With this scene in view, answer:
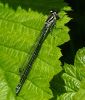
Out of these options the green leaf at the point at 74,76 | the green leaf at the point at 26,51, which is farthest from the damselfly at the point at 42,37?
the green leaf at the point at 74,76

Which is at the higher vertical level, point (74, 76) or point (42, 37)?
point (42, 37)

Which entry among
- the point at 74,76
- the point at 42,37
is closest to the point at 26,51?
the point at 42,37

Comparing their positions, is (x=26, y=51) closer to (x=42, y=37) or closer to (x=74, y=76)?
(x=42, y=37)

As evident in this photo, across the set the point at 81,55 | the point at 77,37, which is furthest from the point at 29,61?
the point at 77,37

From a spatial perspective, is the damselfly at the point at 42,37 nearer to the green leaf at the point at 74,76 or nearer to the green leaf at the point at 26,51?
the green leaf at the point at 26,51

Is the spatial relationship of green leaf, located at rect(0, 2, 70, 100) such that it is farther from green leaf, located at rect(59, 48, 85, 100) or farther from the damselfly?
green leaf, located at rect(59, 48, 85, 100)

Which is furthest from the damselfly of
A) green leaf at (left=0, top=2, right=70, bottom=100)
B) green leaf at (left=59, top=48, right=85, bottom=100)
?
green leaf at (left=59, top=48, right=85, bottom=100)
